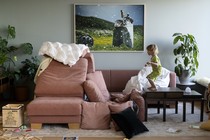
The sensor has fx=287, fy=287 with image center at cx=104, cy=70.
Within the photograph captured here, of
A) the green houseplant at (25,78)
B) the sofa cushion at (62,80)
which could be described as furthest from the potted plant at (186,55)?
the green houseplant at (25,78)

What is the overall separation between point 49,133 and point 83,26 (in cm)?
267

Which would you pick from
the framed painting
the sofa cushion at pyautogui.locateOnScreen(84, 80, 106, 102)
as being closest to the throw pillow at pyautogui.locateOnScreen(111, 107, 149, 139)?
the sofa cushion at pyautogui.locateOnScreen(84, 80, 106, 102)

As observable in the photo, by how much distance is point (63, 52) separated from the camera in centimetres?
474

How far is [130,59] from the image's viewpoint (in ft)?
19.5

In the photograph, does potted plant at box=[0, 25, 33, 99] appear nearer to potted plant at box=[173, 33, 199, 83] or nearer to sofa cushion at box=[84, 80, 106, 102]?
sofa cushion at box=[84, 80, 106, 102]

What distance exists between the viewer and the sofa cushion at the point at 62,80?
4.40m

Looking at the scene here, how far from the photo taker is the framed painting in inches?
227

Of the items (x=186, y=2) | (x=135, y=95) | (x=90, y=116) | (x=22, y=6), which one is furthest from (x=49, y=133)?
(x=186, y=2)

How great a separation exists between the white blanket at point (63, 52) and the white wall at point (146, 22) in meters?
1.08

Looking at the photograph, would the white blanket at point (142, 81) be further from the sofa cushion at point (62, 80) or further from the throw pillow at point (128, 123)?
the throw pillow at point (128, 123)

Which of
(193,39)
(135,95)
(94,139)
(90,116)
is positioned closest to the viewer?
(94,139)

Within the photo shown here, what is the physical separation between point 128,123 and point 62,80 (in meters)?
1.36

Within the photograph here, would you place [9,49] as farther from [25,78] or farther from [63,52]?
[63,52]

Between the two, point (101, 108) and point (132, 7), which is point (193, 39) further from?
point (101, 108)
